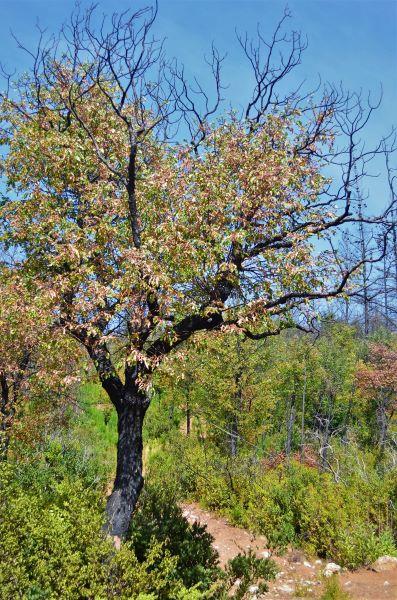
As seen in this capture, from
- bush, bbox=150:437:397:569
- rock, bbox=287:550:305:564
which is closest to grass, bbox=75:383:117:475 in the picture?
bush, bbox=150:437:397:569

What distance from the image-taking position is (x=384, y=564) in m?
8.19

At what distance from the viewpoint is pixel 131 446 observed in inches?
251

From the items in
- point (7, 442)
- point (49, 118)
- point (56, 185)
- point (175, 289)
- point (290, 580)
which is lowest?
point (290, 580)

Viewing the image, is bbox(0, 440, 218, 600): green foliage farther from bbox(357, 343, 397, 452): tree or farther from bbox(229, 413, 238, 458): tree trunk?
bbox(357, 343, 397, 452): tree

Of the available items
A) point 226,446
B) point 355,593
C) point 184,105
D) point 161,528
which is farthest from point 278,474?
point 184,105

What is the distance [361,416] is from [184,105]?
737 inches

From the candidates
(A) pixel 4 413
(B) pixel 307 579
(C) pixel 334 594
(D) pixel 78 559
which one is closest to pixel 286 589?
(B) pixel 307 579

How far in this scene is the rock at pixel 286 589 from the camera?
7.78 metres

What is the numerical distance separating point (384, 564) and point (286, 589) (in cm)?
183

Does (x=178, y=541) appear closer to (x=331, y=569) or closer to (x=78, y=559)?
(x=78, y=559)

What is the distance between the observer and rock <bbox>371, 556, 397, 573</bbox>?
8.09 metres

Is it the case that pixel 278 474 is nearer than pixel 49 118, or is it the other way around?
pixel 49 118

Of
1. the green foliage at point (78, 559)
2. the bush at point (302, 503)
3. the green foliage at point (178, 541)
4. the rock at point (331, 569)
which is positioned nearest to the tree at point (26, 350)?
the green foliage at point (78, 559)

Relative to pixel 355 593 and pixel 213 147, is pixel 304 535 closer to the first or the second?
pixel 355 593
